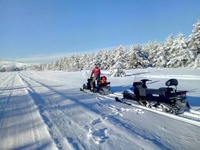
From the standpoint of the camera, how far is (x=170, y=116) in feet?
22.4

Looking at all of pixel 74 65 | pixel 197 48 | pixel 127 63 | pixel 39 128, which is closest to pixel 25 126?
pixel 39 128

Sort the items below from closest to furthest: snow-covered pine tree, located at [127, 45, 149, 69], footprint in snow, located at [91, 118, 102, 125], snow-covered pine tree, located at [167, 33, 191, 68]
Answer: footprint in snow, located at [91, 118, 102, 125] < snow-covered pine tree, located at [167, 33, 191, 68] < snow-covered pine tree, located at [127, 45, 149, 69]

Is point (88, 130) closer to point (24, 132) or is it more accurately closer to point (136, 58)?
point (24, 132)

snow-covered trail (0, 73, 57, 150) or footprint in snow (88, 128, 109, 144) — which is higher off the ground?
footprint in snow (88, 128, 109, 144)

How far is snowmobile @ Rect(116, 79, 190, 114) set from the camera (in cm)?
715

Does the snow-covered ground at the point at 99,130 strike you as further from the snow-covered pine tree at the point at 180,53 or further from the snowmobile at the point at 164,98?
the snow-covered pine tree at the point at 180,53

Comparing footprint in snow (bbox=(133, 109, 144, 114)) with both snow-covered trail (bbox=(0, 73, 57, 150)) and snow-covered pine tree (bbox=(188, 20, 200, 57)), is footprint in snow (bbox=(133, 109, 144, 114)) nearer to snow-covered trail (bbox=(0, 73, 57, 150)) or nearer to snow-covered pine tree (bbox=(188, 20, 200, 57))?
snow-covered trail (bbox=(0, 73, 57, 150))

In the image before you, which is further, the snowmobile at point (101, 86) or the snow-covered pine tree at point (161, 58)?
the snow-covered pine tree at point (161, 58)

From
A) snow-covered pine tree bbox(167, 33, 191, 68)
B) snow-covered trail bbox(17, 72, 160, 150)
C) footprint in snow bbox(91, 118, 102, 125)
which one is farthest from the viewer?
snow-covered pine tree bbox(167, 33, 191, 68)

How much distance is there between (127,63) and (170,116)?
5127 centimetres

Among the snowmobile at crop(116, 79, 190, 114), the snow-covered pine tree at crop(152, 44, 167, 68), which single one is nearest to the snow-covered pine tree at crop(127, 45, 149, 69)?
the snow-covered pine tree at crop(152, 44, 167, 68)

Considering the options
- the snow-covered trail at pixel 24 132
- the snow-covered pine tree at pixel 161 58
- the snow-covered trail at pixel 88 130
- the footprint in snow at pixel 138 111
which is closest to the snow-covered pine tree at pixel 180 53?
the snow-covered pine tree at pixel 161 58

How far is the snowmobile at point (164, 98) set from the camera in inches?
282

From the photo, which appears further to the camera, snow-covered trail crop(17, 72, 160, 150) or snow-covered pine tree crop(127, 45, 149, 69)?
snow-covered pine tree crop(127, 45, 149, 69)
